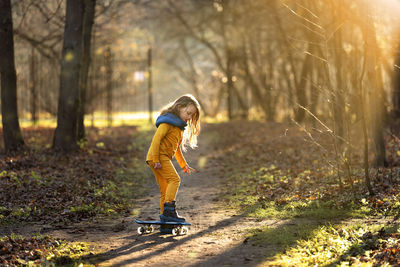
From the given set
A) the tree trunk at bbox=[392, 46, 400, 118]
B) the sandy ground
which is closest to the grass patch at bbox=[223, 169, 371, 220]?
the sandy ground

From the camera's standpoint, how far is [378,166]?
977 cm

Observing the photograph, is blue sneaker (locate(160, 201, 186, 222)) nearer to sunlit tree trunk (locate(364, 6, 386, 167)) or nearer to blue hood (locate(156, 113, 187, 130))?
blue hood (locate(156, 113, 187, 130))

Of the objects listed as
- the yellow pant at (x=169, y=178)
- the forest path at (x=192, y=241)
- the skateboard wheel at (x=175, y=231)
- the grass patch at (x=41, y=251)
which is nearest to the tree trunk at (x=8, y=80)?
the forest path at (x=192, y=241)

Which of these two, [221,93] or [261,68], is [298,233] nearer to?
[261,68]

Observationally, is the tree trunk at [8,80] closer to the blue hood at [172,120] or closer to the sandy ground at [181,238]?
the sandy ground at [181,238]

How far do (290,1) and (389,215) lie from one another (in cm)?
1132

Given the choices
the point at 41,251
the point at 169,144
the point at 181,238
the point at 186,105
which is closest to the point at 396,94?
the point at 186,105

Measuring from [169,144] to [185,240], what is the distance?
1338mm

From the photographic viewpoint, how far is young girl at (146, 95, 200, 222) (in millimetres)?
6348

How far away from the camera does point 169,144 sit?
257 inches

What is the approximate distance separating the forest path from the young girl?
1.49ft

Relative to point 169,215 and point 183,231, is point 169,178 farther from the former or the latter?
point 183,231

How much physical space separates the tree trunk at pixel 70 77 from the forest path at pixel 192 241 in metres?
4.77

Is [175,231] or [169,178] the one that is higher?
[169,178]
